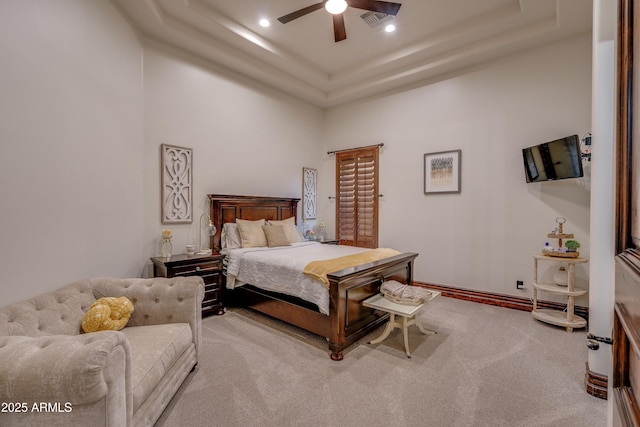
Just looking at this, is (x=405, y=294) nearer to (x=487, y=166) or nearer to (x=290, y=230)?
(x=290, y=230)

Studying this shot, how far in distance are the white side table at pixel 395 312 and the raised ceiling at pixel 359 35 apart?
3.37 meters

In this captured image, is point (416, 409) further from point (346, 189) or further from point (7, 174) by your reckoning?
point (346, 189)

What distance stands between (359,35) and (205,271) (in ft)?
12.4

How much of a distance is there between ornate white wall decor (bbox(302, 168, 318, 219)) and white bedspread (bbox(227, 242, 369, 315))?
1.72m

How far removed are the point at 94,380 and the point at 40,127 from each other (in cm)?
205

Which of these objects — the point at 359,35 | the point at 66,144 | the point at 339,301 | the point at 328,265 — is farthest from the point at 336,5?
the point at 339,301

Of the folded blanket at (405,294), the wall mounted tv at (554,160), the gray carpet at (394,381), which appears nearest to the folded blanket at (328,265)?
the folded blanket at (405,294)

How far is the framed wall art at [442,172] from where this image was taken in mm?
4504

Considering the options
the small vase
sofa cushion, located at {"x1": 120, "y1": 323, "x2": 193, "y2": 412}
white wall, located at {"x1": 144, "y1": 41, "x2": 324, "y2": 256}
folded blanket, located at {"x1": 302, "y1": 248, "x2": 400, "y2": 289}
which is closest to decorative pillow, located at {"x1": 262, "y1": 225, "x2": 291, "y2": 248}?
white wall, located at {"x1": 144, "y1": 41, "x2": 324, "y2": 256}

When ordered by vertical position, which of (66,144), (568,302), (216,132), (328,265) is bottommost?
(568,302)

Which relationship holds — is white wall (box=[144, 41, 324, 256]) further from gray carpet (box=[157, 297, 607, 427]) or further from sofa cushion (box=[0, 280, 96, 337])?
gray carpet (box=[157, 297, 607, 427])

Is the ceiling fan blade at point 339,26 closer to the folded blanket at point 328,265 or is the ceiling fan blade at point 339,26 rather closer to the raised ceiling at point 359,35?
the raised ceiling at point 359,35

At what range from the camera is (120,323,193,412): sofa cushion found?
1598 mm

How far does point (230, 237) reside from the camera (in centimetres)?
423
